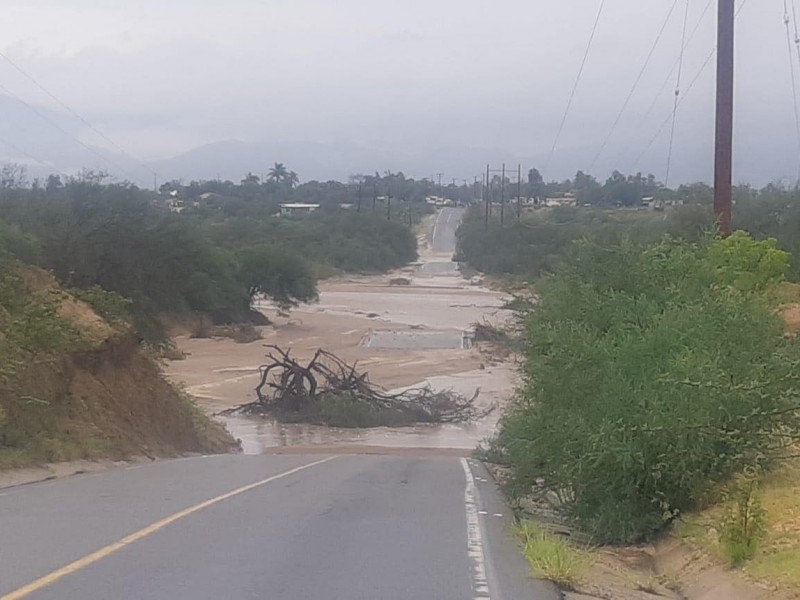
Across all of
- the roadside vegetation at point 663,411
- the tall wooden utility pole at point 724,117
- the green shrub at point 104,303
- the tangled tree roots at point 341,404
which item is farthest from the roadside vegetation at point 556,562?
the tangled tree roots at point 341,404

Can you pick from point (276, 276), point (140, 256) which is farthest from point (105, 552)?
point (276, 276)

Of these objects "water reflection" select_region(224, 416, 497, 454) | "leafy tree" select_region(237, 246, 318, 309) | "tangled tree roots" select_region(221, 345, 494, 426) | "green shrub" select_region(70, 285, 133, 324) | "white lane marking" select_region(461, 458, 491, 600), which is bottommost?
"water reflection" select_region(224, 416, 497, 454)

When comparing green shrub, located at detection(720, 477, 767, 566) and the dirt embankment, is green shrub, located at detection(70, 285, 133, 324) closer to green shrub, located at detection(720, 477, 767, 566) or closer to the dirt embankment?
the dirt embankment

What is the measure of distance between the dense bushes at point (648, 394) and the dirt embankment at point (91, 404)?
9.64m

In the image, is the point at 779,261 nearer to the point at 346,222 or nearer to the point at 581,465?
the point at 581,465

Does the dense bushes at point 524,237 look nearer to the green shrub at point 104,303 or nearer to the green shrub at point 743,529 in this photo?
the green shrub at point 104,303

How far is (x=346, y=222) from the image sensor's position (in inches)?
7018

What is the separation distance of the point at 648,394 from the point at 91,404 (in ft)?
59.7

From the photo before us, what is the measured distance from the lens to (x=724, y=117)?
1188 inches

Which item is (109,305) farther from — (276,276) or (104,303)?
(276,276)

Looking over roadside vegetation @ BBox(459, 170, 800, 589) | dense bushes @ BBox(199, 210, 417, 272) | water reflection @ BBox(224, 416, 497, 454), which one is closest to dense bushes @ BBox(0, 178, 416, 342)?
water reflection @ BBox(224, 416, 497, 454)

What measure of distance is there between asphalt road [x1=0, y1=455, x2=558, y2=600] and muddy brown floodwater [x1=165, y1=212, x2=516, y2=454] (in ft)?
71.6

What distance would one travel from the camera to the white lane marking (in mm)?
10383

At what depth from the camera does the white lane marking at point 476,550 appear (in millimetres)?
10383
